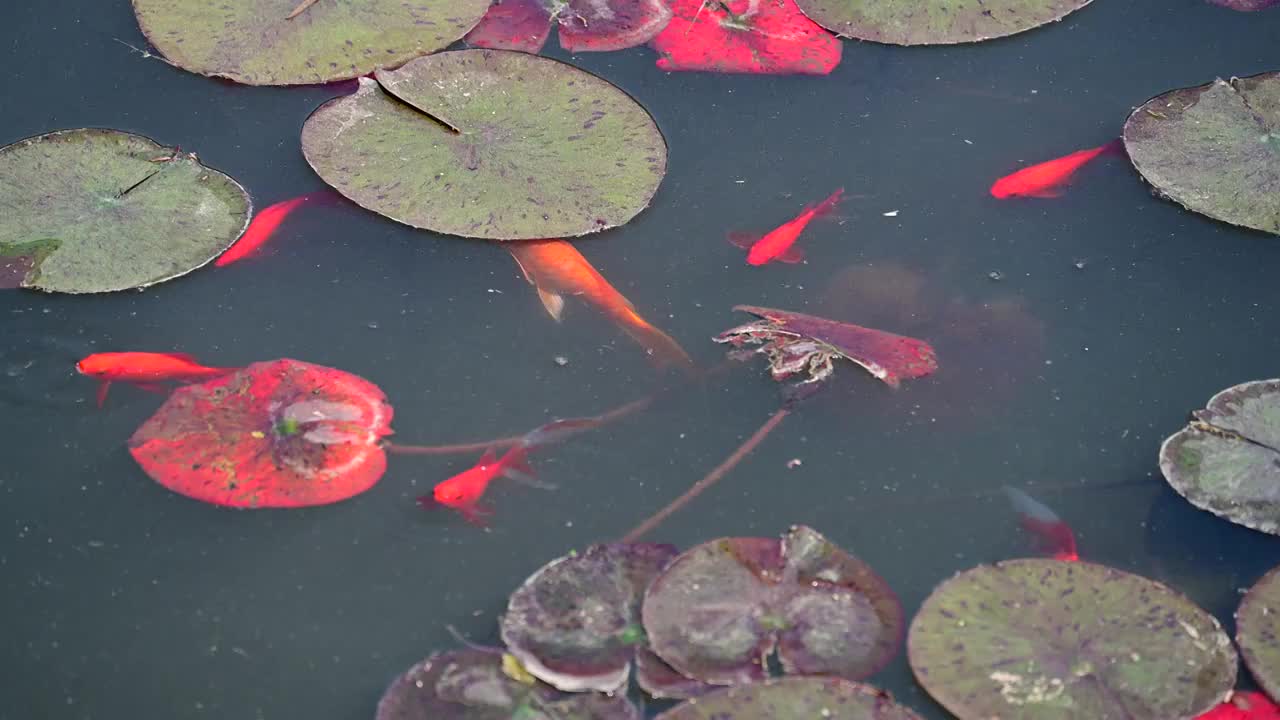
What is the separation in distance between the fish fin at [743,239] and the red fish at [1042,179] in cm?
70

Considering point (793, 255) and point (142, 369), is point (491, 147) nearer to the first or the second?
point (793, 255)

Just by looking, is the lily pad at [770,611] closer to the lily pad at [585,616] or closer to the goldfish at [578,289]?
the lily pad at [585,616]

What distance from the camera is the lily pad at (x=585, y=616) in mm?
2287

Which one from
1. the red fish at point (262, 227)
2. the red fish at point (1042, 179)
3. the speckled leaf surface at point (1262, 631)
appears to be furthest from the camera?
the red fish at point (1042, 179)

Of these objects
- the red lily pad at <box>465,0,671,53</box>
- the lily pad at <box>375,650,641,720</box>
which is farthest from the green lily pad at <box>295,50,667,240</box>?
the lily pad at <box>375,650,641,720</box>

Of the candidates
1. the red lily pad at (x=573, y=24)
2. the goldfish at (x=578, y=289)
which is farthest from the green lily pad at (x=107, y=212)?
the red lily pad at (x=573, y=24)

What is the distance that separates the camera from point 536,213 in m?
3.11

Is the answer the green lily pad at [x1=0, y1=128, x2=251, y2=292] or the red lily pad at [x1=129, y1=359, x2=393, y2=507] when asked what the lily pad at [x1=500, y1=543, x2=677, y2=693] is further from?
the green lily pad at [x1=0, y1=128, x2=251, y2=292]

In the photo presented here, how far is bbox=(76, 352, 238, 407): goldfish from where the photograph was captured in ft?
9.37

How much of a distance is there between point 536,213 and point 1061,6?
1882 mm

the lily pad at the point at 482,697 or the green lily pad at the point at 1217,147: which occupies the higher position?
the green lily pad at the point at 1217,147

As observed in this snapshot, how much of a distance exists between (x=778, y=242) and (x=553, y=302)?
62cm

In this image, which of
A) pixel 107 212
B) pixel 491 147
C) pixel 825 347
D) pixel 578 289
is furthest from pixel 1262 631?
pixel 107 212

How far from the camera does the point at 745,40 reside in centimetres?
370
